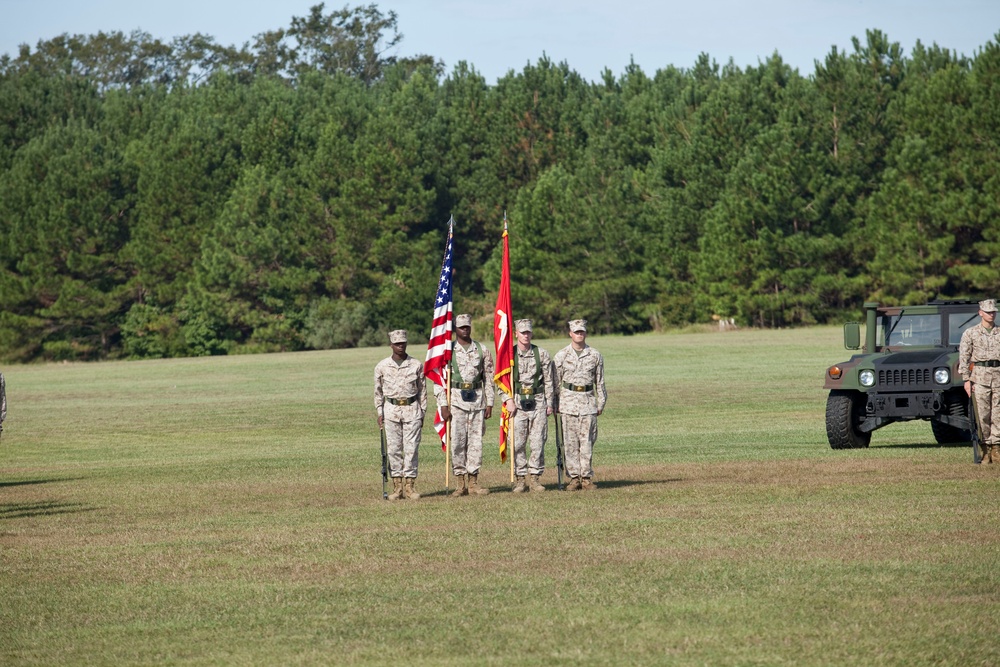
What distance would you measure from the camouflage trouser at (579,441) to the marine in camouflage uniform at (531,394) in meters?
0.26

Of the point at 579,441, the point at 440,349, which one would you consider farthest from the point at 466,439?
the point at 579,441

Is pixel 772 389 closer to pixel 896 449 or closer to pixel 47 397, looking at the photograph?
pixel 896 449

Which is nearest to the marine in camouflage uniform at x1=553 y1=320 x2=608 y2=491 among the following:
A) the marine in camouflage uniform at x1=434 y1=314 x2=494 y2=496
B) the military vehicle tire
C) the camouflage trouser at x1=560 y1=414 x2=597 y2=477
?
the camouflage trouser at x1=560 y1=414 x2=597 y2=477

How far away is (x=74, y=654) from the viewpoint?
884 centimetres

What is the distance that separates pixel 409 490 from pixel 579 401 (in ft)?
6.85

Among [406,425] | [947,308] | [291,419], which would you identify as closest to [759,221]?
[291,419]

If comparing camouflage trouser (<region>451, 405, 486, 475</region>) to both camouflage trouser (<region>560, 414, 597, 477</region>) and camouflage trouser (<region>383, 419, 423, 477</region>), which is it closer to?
camouflage trouser (<region>383, 419, 423, 477</region>)

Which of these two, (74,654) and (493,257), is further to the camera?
(493,257)

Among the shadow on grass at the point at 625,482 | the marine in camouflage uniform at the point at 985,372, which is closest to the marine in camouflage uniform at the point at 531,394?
the shadow on grass at the point at 625,482

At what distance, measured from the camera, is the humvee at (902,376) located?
67.3 feet

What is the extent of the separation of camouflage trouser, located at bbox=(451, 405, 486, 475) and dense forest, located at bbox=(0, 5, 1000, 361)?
51716mm

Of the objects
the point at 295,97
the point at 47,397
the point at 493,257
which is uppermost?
the point at 295,97

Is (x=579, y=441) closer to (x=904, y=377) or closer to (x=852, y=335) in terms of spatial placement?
(x=852, y=335)

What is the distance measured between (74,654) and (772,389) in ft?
105
